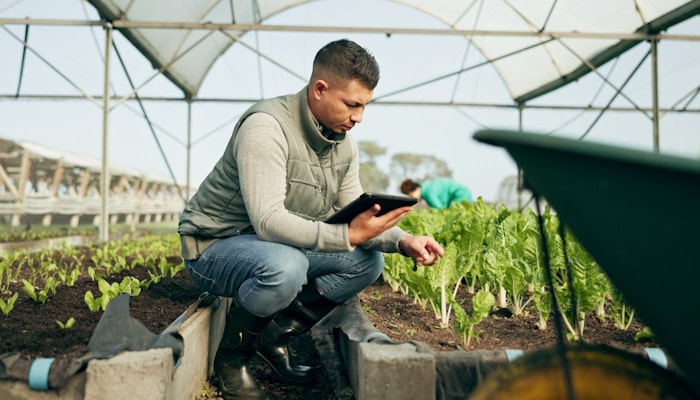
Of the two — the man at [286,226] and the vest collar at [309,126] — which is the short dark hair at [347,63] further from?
the vest collar at [309,126]

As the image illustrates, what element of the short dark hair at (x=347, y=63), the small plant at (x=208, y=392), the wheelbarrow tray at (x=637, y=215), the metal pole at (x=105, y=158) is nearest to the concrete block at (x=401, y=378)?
the wheelbarrow tray at (x=637, y=215)

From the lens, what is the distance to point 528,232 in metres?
3.11

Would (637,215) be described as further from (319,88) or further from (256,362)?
(256,362)

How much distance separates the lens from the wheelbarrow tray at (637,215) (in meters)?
0.94

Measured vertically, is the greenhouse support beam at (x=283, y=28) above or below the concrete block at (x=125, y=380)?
above

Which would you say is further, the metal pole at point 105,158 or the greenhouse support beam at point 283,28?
the metal pole at point 105,158

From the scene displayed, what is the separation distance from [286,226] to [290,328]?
70 cm

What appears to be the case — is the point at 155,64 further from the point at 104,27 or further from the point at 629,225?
the point at 629,225

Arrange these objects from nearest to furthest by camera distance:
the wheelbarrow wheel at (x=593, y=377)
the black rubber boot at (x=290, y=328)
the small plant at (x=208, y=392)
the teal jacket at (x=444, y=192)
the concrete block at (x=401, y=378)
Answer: the wheelbarrow wheel at (x=593, y=377) → the concrete block at (x=401, y=378) → the small plant at (x=208, y=392) → the black rubber boot at (x=290, y=328) → the teal jacket at (x=444, y=192)

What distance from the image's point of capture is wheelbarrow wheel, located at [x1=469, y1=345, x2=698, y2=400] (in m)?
1.14

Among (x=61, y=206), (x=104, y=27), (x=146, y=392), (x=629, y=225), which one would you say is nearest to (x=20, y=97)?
(x=104, y=27)

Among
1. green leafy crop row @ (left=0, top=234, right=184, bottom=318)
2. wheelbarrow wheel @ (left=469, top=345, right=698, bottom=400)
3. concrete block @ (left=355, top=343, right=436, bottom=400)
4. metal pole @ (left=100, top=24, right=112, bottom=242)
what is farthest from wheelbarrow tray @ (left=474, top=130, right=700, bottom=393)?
metal pole @ (left=100, top=24, right=112, bottom=242)

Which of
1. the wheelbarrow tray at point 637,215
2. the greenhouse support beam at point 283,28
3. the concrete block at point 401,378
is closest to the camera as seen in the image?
the wheelbarrow tray at point 637,215

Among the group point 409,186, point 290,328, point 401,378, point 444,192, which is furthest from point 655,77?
point 401,378
